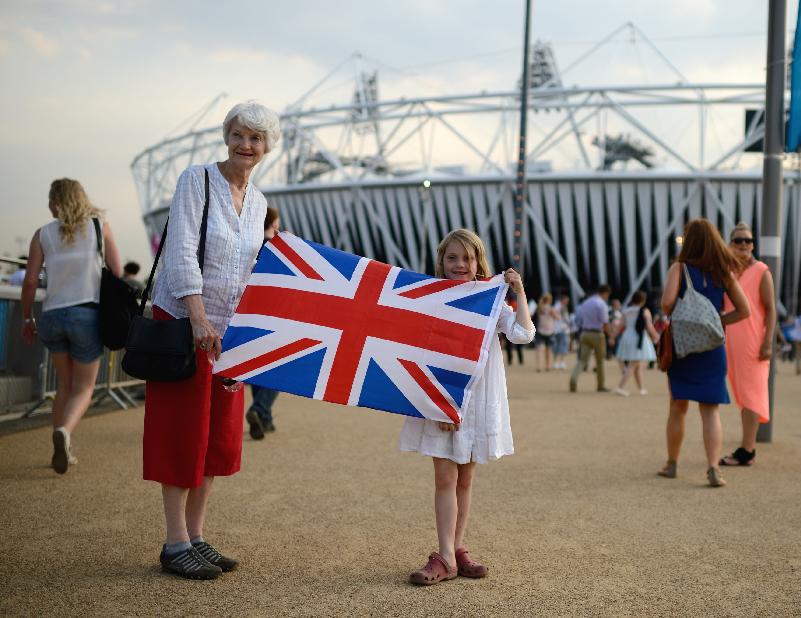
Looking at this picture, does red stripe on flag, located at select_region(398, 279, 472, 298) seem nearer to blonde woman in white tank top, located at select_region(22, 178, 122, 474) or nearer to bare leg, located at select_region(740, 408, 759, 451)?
blonde woman in white tank top, located at select_region(22, 178, 122, 474)

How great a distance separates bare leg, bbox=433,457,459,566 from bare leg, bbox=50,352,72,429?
3258mm

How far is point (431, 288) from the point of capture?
4.21 metres

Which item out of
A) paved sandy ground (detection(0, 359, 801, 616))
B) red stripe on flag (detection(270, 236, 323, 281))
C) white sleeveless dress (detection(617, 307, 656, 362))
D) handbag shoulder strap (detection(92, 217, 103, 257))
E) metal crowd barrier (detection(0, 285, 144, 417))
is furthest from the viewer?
white sleeveless dress (detection(617, 307, 656, 362))

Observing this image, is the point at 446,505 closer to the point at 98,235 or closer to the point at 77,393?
the point at 77,393

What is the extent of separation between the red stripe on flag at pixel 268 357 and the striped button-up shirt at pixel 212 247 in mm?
223

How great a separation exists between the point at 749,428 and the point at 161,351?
18.5 ft

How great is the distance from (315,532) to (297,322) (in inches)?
52.0

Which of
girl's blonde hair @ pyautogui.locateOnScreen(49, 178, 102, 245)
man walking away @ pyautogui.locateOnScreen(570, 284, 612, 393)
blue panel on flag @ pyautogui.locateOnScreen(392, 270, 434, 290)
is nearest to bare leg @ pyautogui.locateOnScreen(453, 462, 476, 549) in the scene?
blue panel on flag @ pyautogui.locateOnScreen(392, 270, 434, 290)

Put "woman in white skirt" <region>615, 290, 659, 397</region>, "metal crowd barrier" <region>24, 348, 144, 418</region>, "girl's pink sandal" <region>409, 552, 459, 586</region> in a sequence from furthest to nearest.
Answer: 1. "woman in white skirt" <region>615, 290, 659, 397</region>
2. "metal crowd barrier" <region>24, 348, 144, 418</region>
3. "girl's pink sandal" <region>409, 552, 459, 586</region>

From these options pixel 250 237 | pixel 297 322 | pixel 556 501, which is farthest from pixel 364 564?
pixel 556 501

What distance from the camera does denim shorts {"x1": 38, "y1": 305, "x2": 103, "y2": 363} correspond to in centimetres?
608

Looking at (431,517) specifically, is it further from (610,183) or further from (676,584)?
(610,183)

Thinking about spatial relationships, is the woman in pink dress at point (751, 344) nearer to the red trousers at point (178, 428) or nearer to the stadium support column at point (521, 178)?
the red trousers at point (178, 428)

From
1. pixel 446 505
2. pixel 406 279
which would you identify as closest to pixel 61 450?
pixel 406 279
